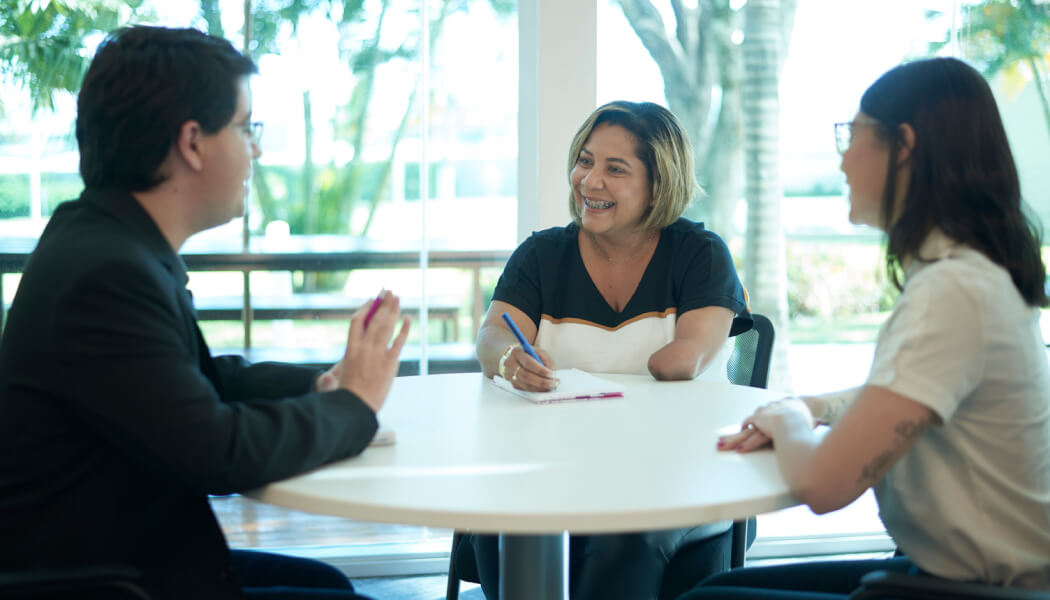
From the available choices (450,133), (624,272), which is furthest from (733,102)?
(624,272)

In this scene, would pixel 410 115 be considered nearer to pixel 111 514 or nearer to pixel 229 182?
pixel 229 182

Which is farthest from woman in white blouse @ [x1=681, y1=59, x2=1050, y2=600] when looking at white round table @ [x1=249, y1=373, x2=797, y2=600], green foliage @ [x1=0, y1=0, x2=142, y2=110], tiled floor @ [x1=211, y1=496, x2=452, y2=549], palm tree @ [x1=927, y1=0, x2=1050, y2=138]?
green foliage @ [x1=0, y1=0, x2=142, y2=110]

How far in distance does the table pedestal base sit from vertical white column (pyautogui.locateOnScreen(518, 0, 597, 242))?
1605 mm

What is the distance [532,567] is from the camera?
1.56 m

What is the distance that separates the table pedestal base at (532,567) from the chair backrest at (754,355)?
0.87m

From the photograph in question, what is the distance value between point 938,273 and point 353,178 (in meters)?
2.25

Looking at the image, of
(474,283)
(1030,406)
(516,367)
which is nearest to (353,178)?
(474,283)

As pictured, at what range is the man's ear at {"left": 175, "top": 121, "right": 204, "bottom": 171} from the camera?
128 centimetres

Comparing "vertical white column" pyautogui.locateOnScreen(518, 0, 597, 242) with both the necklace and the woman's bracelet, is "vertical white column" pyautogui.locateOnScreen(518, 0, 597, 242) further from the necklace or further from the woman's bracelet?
the woman's bracelet

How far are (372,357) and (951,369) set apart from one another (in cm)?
82

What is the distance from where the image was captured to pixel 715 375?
2354mm

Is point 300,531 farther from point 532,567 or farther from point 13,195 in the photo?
point 532,567

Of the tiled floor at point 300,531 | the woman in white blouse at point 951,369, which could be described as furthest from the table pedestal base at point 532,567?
the tiled floor at point 300,531

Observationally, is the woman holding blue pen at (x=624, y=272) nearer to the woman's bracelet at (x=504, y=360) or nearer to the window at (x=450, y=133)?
the woman's bracelet at (x=504, y=360)
